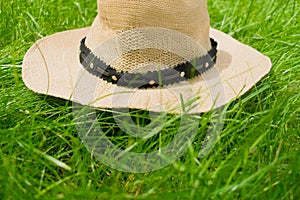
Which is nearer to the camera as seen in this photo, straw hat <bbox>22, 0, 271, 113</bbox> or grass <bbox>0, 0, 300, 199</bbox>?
grass <bbox>0, 0, 300, 199</bbox>

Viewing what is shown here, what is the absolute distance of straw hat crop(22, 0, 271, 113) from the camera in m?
1.61

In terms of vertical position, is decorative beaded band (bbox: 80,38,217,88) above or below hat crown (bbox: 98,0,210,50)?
below

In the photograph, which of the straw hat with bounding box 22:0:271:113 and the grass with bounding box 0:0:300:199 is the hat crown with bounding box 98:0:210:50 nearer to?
the straw hat with bounding box 22:0:271:113

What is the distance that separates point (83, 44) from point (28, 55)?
0.20m

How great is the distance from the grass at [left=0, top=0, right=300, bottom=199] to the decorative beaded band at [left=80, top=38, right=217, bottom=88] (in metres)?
0.11

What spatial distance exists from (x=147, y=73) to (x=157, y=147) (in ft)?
0.77

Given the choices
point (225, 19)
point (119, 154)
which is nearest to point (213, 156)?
point (119, 154)

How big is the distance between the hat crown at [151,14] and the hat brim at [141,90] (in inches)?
6.9

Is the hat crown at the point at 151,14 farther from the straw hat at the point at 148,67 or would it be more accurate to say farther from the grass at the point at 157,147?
the grass at the point at 157,147

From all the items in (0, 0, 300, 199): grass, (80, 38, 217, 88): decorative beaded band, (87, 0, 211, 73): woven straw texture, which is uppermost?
(87, 0, 211, 73): woven straw texture

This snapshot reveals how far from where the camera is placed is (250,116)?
5.30 feet

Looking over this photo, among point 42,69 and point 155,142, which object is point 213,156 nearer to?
point 155,142

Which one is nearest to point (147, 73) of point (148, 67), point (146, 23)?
point (148, 67)

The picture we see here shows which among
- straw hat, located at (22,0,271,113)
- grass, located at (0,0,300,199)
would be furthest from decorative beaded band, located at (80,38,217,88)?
grass, located at (0,0,300,199)
